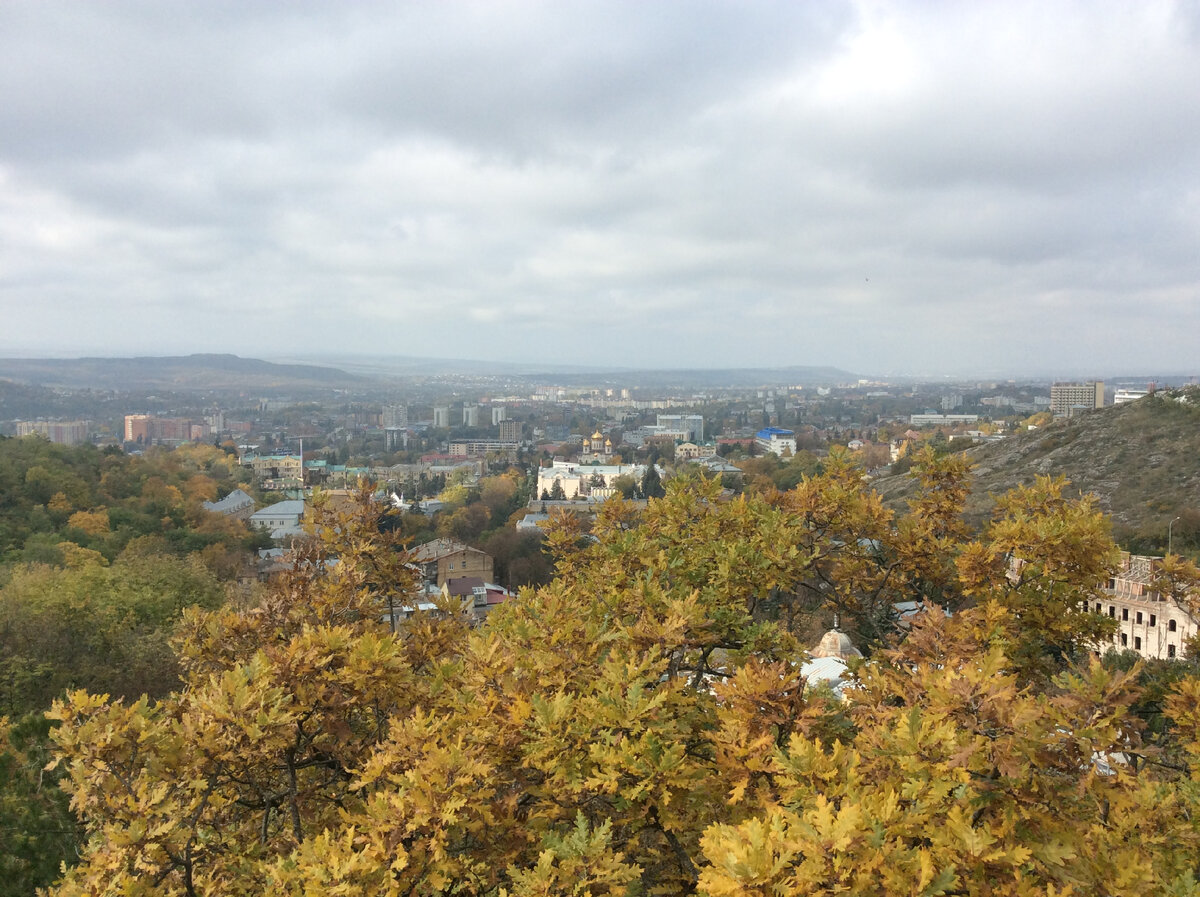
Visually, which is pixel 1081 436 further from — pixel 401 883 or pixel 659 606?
pixel 401 883

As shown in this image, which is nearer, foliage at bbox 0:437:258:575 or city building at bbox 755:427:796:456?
foliage at bbox 0:437:258:575

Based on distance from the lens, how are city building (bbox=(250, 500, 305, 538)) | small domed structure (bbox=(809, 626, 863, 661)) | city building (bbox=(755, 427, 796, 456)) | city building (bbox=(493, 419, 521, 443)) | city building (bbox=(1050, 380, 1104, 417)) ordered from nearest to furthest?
1. small domed structure (bbox=(809, 626, 863, 661))
2. city building (bbox=(250, 500, 305, 538))
3. city building (bbox=(755, 427, 796, 456))
4. city building (bbox=(1050, 380, 1104, 417))
5. city building (bbox=(493, 419, 521, 443))

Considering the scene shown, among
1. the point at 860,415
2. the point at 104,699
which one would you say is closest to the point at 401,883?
the point at 104,699

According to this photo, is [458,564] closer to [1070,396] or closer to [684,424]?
[684,424]

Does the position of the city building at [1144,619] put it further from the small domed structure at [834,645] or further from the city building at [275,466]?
the city building at [275,466]

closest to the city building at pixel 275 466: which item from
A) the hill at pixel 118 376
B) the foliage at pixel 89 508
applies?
the foliage at pixel 89 508

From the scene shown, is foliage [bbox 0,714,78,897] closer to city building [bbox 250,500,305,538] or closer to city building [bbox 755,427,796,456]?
city building [bbox 250,500,305,538]

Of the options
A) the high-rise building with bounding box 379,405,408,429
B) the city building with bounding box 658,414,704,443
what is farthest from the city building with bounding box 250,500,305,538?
the high-rise building with bounding box 379,405,408,429
